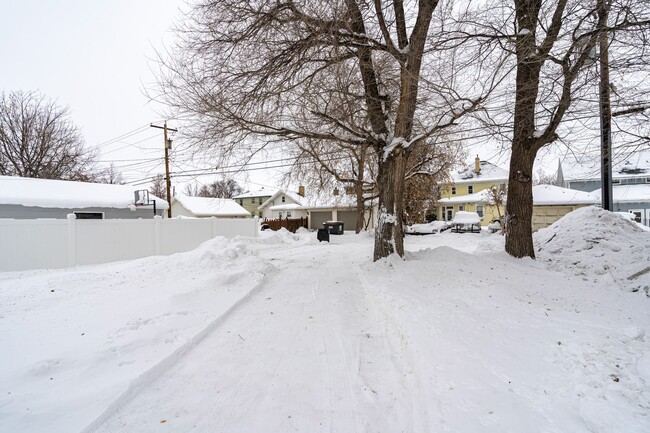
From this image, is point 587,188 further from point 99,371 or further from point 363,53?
point 99,371

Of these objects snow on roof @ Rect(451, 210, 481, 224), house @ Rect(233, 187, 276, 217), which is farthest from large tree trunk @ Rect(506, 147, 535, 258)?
house @ Rect(233, 187, 276, 217)

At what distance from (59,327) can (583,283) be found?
26.9 ft

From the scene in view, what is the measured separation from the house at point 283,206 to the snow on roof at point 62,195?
63.1 ft

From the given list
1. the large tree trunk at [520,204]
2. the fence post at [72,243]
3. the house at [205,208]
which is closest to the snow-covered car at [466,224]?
the house at [205,208]

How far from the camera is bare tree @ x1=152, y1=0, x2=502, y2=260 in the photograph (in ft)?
20.8

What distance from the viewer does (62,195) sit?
50.4ft

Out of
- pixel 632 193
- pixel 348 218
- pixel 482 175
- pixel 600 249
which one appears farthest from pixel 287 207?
pixel 600 249

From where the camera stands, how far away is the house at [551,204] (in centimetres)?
1655

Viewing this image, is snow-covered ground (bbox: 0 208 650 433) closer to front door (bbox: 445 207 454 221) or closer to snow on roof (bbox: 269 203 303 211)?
snow on roof (bbox: 269 203 303 211)

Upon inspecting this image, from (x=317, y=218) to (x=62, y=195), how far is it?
22194 mm

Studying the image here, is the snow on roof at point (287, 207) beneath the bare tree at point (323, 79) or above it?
beneath

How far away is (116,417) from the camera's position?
244cm

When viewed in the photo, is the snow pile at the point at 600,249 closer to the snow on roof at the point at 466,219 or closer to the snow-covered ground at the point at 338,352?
Answer: the snow-covered ground at the point at 338,352

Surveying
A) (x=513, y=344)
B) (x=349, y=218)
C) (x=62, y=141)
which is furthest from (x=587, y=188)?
(x=62, y=141)
